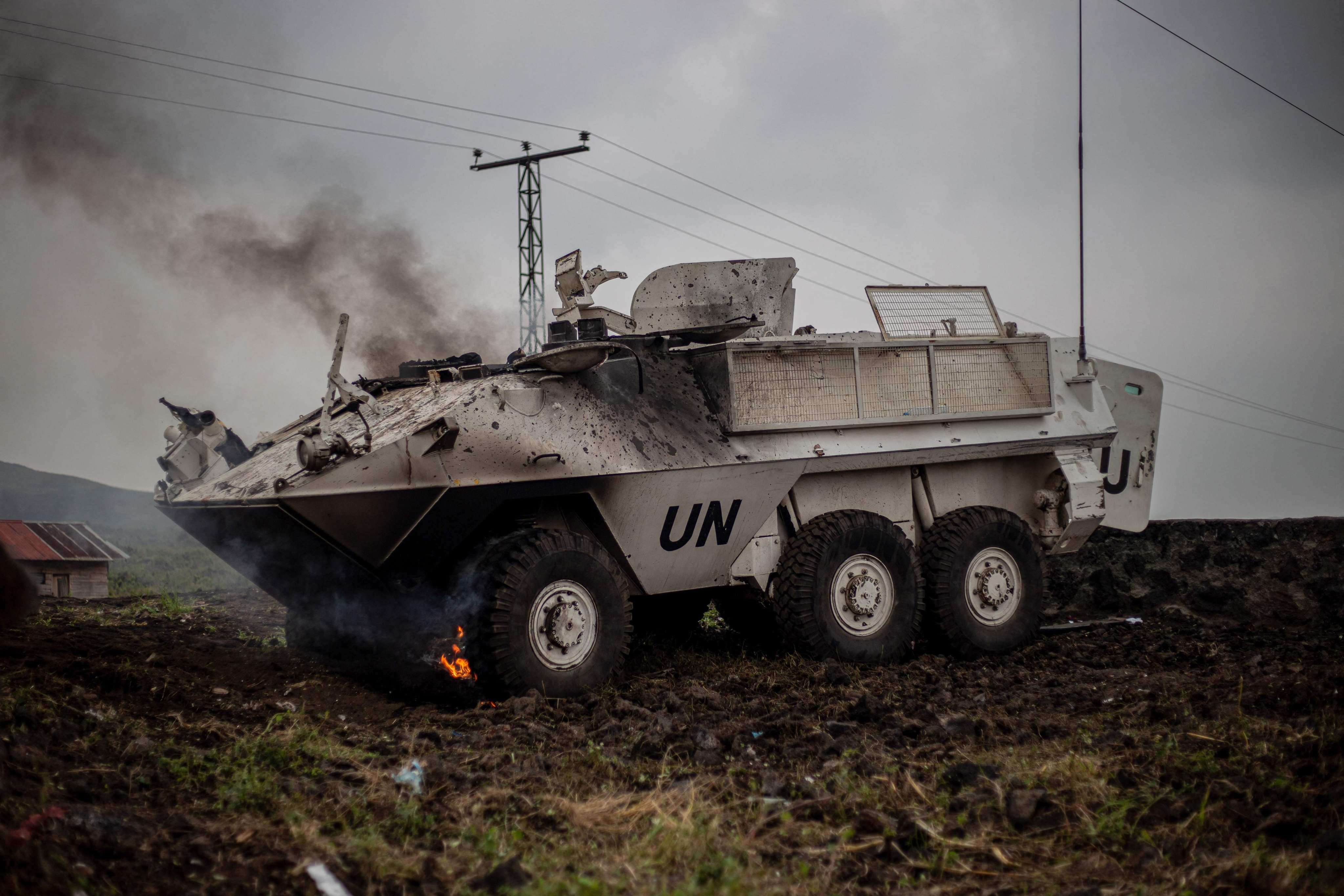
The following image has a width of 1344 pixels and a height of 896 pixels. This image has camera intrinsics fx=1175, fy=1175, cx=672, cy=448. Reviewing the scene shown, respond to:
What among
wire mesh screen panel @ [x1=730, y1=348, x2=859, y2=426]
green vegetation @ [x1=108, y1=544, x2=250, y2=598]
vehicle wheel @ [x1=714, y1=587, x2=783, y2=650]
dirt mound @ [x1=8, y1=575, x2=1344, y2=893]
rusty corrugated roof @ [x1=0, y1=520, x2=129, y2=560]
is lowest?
dirt mound @ [x1=8, y1=575, x2=1344, y2=893]

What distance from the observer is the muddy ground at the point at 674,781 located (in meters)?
3.73

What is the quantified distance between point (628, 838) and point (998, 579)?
486cm

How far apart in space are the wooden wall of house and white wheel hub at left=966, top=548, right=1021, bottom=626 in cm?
896

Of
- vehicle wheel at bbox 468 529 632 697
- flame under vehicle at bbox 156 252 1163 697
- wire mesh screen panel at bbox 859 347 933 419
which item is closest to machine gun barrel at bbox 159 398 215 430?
flame under vehicle at bbox 156 252 1163 697

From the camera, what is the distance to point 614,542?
6.74m

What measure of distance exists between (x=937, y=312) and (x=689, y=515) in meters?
2.71

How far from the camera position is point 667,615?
873 centimetres

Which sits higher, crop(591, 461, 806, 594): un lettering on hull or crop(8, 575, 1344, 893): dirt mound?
crop(591, 461, 806, 594): un lettering on hull

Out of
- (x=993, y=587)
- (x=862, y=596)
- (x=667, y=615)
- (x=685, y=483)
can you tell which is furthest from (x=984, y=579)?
(x=685, y=483)

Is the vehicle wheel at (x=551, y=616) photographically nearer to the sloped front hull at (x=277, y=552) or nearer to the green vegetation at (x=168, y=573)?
the sloped front hull at (x=277, y=552)

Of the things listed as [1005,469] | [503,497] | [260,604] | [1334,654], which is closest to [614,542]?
[503,497]

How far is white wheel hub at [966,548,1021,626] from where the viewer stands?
8.22 meters

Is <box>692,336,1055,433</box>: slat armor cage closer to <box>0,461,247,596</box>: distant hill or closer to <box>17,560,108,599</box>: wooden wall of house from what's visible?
<box>17,560,108,599</box>: wooden wall of house

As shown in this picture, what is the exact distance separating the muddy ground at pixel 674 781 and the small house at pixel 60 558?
18.1 ft
